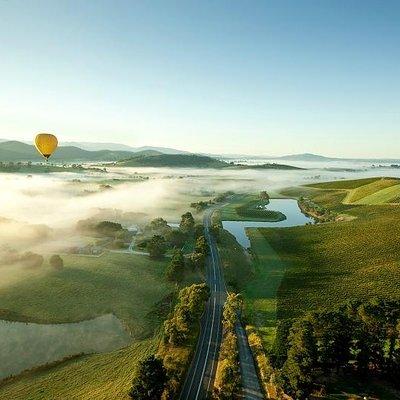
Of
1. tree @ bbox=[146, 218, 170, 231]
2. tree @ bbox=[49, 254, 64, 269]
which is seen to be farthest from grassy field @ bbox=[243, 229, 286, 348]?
tree @ bbox=[49, 254, 64, 269]

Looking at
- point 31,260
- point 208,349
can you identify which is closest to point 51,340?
point 208,349

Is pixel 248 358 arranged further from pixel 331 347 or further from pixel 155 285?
pixel 155 285

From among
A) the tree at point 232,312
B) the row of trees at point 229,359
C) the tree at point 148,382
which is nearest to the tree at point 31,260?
the row of trees at point 229,359

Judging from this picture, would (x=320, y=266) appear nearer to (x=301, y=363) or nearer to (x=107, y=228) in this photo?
(x=301, y=363)

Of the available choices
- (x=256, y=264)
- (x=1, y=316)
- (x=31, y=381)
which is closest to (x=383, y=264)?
(x=256, y=264)

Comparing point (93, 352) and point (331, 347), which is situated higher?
point (331, 347)

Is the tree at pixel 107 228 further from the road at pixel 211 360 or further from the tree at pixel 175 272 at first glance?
the road at pixel 211 360

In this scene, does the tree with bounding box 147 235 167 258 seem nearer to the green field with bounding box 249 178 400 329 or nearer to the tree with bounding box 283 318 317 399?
the green field with bounding box 249 178 400 329
